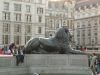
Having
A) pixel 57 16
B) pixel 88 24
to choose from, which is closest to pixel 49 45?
pixel 57 16

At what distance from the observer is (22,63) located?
15.3 m

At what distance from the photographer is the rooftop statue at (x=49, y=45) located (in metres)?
15.7

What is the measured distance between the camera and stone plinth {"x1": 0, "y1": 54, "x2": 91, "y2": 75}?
49.0ft

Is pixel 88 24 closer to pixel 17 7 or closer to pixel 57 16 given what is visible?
pixel 57 16

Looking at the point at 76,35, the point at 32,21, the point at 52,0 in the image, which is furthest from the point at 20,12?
the point at 76,35

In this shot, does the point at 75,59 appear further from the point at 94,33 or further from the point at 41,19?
the point at 94,33

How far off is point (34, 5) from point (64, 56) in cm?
5749

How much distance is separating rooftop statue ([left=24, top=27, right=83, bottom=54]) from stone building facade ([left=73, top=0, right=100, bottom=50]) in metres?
69.7

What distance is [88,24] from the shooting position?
93312 mm

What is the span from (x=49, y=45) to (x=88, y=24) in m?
78.6

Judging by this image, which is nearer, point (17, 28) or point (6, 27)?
point (6, 27)

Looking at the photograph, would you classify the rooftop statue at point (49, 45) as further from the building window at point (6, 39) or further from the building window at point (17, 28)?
the building window at point (17, 28)

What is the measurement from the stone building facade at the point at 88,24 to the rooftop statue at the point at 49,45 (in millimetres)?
69670

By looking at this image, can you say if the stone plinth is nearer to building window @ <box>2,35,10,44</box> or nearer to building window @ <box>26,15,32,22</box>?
building window @ <box>2,35,10,44</box>
